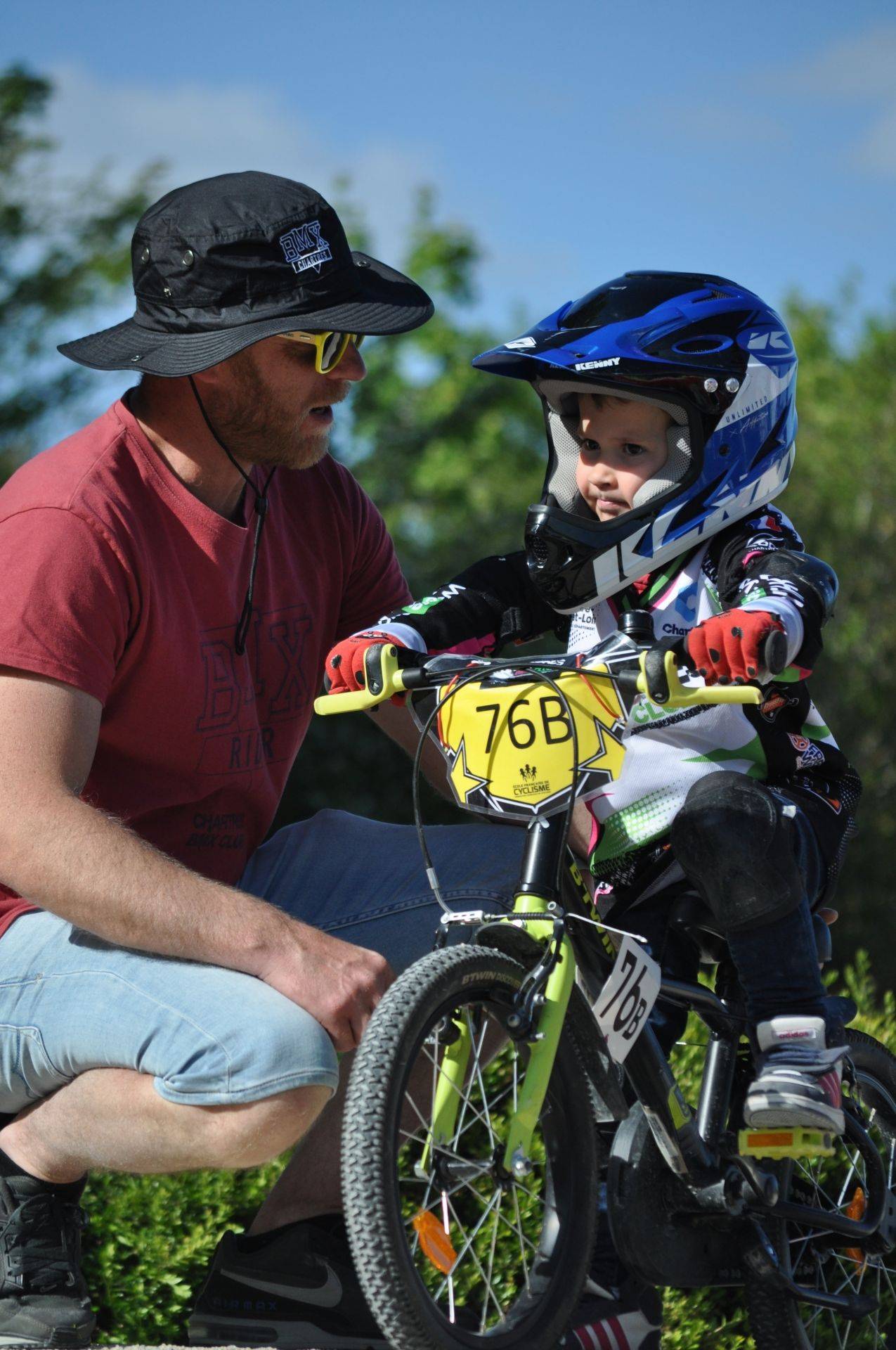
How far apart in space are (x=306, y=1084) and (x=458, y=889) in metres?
0.69

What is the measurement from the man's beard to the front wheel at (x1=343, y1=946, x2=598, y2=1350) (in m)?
1.34

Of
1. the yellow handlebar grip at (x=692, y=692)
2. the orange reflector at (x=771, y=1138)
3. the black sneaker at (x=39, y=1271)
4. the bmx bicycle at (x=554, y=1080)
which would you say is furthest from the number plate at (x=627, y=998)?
the black sneaker at (x=39, y=1271)

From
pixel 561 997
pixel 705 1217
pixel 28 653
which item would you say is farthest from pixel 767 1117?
pixel 28 653

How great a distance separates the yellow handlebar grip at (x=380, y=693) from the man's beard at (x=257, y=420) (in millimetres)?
865

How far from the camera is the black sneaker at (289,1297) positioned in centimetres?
294

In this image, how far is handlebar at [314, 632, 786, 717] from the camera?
2336 millimetres

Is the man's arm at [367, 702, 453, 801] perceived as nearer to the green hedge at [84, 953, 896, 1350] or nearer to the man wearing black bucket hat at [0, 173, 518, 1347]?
the man wearing black bucket hat at [0, 173, 518, 1347]

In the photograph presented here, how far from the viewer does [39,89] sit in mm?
10555

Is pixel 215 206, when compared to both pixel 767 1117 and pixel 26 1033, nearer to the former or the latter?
pixel 26 1033

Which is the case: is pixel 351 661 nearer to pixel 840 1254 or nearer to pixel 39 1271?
pixel 39 1271

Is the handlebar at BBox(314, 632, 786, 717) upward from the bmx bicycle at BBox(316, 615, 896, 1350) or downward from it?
upward

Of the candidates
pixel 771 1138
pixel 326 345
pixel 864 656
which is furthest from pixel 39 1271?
pixel 864 656

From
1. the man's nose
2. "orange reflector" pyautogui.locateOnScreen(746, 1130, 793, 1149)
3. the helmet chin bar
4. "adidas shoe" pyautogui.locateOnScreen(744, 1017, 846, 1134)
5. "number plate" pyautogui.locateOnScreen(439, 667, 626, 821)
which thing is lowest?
"orange reflector" pyautogui.locateOnScreen(746, 1130, 793, 1149)

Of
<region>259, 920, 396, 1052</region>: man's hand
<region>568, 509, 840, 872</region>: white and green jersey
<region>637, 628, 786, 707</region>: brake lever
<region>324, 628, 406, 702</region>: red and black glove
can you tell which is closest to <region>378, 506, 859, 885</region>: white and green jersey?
<region>568, 509, 840, 872</region>: white and green jersey
